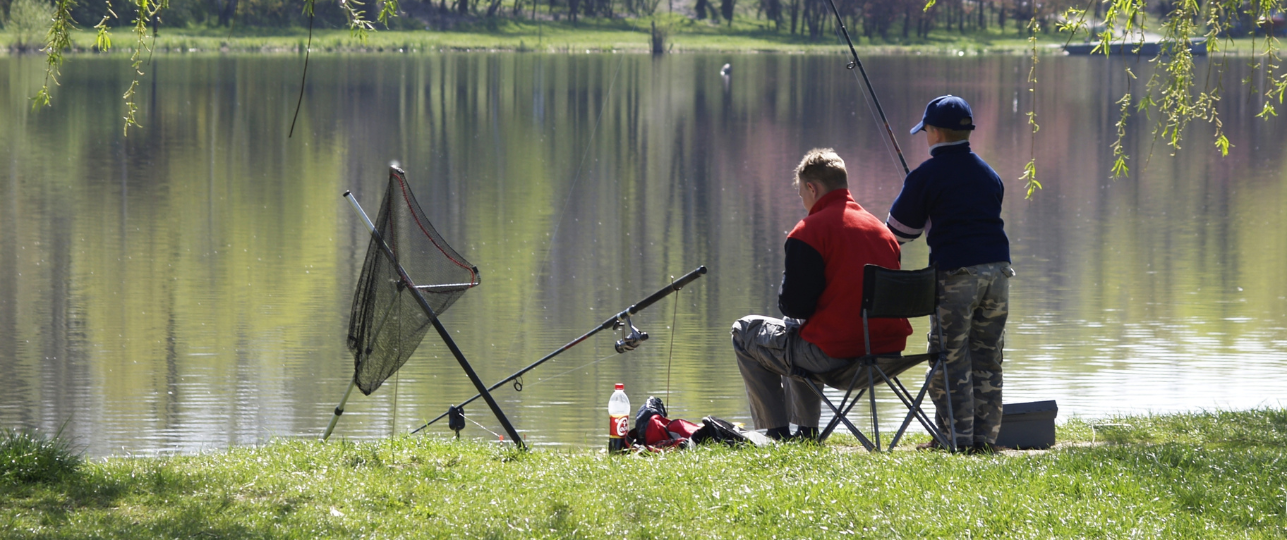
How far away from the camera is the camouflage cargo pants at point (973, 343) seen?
5492 mm

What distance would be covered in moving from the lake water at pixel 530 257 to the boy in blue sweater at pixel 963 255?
3059 mm

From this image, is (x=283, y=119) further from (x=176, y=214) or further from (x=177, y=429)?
(x=177, y=429)

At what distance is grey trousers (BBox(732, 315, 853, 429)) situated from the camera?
5574mm

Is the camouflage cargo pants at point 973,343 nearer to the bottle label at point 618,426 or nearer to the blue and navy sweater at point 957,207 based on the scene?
the blue and navy sweater at point 957,207

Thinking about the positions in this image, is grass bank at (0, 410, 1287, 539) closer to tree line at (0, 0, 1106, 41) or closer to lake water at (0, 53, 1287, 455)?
lake water at (0, 53, 1287, 455)

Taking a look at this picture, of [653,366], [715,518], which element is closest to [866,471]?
[715,518]

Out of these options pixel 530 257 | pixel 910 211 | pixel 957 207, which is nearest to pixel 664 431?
pixel 910 211

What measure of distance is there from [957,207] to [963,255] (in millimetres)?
213

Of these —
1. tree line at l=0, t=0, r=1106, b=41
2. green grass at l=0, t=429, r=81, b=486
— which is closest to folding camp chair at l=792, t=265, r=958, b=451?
green grass at l=0, t=429, r=81, b=486

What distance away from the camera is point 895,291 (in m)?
5.20

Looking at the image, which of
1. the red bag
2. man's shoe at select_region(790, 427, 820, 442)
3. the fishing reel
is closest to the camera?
man's shoe at select_region(790, 427, 820, 442)

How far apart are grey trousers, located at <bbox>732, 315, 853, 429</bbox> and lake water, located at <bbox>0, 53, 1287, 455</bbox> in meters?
2.43

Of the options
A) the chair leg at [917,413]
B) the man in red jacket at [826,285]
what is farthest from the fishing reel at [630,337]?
the chair leg at [917,413]

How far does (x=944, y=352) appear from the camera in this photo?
5465 mm
